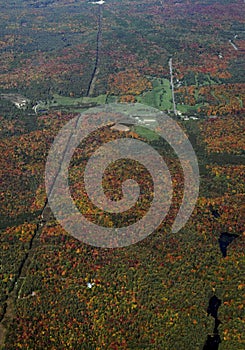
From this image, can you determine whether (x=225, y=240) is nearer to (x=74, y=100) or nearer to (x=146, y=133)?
(x=146, y=133)

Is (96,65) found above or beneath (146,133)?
beneath

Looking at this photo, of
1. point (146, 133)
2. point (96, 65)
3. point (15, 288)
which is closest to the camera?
point (15, 288)

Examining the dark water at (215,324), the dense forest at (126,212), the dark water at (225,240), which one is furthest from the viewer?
the dark water at (225,240)

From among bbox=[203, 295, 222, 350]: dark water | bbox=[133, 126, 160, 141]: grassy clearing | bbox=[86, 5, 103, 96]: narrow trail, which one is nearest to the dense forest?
bbox=[203, 295, 222, 350]: dark water

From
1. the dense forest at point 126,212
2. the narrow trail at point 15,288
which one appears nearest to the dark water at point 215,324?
the dense forest at point 126,212

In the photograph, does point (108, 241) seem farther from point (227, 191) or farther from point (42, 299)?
point (227, 191)

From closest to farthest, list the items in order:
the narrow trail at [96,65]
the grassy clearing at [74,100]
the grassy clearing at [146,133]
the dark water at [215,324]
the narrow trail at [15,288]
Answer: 1. the dark water at [215,324]
2. the narrow trail at [15,288]
3. the grassy clearing at [146,133]
4. the grassy clearing at [74,100]
5. the narrow trail at [96,65]

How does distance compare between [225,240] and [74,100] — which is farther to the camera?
[74,100]

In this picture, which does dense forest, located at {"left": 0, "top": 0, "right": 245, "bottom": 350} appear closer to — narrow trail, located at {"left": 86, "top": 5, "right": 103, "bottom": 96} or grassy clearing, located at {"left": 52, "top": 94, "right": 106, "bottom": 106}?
grassy clearing, located at {"left": 52, "top": 94, "right": 106, "bottom": 106}

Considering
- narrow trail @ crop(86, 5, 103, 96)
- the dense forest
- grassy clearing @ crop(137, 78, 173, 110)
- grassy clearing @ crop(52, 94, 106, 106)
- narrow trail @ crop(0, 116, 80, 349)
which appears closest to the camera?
the dense forest

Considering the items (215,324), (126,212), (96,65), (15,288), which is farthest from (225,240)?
(96,65)

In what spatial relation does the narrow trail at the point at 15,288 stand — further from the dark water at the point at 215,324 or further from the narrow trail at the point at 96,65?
the narrow trail at the point at 96,65

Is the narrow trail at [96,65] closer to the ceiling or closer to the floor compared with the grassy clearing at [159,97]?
closer to the floor
